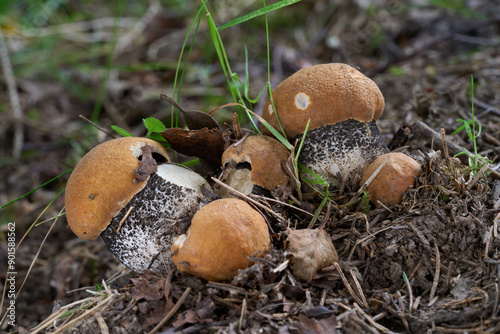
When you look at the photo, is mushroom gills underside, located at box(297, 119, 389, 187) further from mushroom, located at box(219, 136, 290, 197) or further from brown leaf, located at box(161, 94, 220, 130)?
brown leaf, located at box(161, 94, 220, 130)

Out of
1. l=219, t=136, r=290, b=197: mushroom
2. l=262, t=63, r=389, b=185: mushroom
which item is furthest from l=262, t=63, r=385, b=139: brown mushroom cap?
l=219, t=136, r=290, b=197: mushroom

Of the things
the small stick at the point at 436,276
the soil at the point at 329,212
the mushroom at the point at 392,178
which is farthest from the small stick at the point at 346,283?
the mushroom at the point at 392,178

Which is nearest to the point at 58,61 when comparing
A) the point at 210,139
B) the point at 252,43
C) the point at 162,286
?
the point at 252,43

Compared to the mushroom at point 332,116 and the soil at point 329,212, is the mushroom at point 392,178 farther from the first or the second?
the mushroom at point 332,116

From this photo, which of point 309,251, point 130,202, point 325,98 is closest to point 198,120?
point 130,202

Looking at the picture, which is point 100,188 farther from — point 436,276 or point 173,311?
point 436,276

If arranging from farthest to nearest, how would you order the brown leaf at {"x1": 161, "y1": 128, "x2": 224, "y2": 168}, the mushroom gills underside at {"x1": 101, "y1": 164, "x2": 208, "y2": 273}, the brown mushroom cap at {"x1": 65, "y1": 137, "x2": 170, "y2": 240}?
the brown leaf at {"x1": 161, "y1": 128, "x2": 224, "y2": 168}, the mushroom gills underside at {"x1": 101, "y1": 164, "x2": 208, "y2": 273}, the brown mushroom cap at {"x1": 65, "y1": 137, "x2": 170, "y2": 240}

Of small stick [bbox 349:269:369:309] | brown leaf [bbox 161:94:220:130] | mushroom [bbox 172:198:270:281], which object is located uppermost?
brown leaf [bbox 161:94:220:130]
